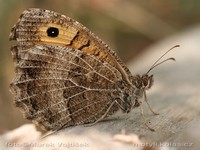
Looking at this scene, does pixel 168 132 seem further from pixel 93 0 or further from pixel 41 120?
pixel 93 0

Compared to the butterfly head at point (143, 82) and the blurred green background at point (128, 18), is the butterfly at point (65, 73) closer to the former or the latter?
the butterfly head at point (143, 82)

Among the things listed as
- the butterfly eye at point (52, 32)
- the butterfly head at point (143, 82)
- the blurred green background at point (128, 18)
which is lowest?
the butterfly head at point (143, 82)

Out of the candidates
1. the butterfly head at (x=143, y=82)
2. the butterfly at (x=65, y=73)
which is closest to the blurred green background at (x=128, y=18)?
the butterfly at (x=65, y=73)

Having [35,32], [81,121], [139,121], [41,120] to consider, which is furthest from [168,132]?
[35,32]

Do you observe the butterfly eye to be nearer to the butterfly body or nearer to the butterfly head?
the butterfly body

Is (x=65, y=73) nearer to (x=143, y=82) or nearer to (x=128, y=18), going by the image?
(x=143, y=82)

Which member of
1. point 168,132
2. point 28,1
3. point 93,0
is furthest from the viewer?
point 93,0
